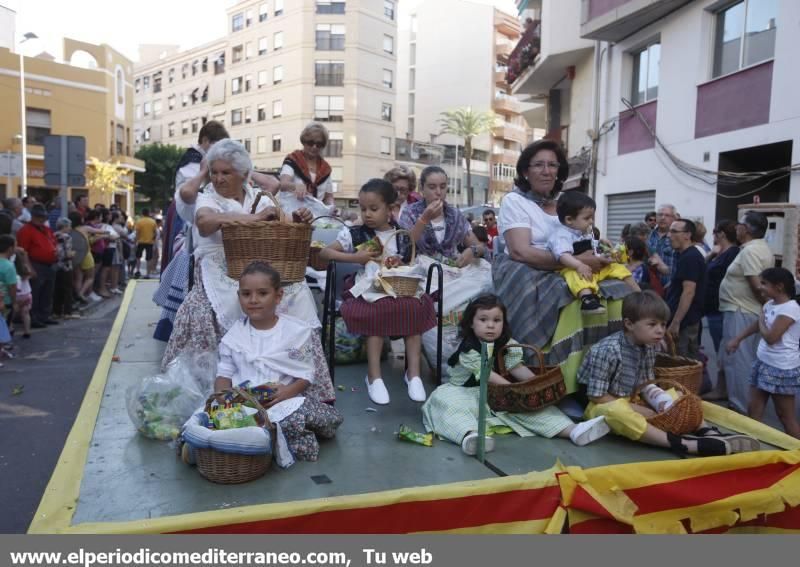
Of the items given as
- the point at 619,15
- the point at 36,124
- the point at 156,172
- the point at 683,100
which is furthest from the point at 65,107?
the point at 683,100

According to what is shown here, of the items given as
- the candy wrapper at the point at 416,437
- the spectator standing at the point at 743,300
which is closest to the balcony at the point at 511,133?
the spectator standing at the point at 743,300

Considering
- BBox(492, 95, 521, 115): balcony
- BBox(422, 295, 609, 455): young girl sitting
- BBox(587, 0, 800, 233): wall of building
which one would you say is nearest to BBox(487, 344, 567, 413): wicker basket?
BBox(422, 295, 609, 455): young girl sitting

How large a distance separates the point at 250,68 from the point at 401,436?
48976 millimetres

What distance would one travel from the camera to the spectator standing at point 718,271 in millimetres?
6824

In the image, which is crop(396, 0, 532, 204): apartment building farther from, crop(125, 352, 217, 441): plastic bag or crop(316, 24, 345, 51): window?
crop(125, 352, 217, 441): plastic bag

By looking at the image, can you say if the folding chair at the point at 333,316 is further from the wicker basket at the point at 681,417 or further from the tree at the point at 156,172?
the tree at the point at 156,172

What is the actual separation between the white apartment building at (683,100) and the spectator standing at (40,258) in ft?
34.3

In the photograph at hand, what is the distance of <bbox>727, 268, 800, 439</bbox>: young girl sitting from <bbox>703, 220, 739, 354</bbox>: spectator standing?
4.34 feet

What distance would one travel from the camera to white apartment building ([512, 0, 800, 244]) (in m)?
10.1

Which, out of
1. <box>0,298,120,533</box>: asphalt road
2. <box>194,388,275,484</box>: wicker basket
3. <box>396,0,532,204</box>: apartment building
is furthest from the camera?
<box>396,0,532,204</box>: apartment building

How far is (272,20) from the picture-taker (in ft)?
153

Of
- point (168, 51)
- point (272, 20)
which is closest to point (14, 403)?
point (272, 20)

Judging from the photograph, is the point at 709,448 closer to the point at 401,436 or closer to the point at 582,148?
the point at 401,436

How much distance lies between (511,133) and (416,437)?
56.8m
